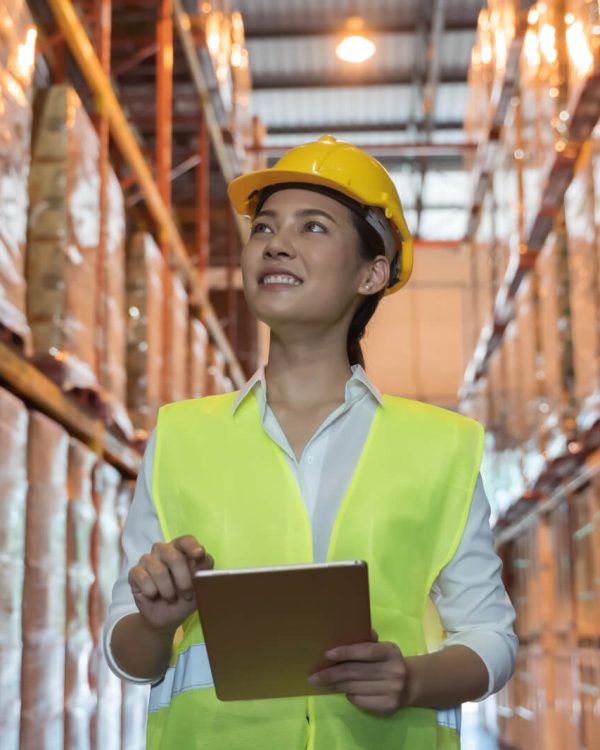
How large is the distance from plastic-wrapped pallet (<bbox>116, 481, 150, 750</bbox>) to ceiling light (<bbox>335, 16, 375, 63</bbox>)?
1091 cm

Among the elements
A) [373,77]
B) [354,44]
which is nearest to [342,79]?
[373,77]

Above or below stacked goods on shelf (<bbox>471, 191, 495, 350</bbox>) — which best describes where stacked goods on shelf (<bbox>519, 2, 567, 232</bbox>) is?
below

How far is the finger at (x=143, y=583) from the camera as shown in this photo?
1.78 m

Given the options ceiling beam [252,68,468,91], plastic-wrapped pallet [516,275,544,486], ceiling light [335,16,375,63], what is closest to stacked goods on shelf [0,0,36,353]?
plastic-wrapped pallet [516,275,544,486]

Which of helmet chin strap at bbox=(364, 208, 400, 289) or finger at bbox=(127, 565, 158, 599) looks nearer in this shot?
finger at bbox=(127, 565, 158, 599)

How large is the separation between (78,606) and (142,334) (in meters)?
2.57

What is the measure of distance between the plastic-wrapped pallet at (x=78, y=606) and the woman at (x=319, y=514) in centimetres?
352

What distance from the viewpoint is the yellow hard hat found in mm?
2244

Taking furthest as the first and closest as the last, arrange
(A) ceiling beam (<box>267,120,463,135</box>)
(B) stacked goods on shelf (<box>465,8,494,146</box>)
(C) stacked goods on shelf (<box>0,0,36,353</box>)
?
(A) ceiling beam (<box>267,120,463,135</box>) < (B) stacked goods on shelf (<box>465,8,494,146</box>) < (C) stacked goods on shelf (<box>0,0,36,353</box>)

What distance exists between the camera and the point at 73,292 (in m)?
5.68

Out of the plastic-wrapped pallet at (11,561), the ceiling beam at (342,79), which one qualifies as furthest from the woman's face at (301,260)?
the ceiling beam at (342,79)

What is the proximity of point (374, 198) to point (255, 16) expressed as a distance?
16.3 m

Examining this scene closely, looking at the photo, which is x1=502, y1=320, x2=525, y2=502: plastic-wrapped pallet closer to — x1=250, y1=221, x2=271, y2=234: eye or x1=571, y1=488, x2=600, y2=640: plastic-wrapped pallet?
x1=571, y1=488, x2=600, y2=640: plastic-wrapped pallet

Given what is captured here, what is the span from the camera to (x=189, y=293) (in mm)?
10375
